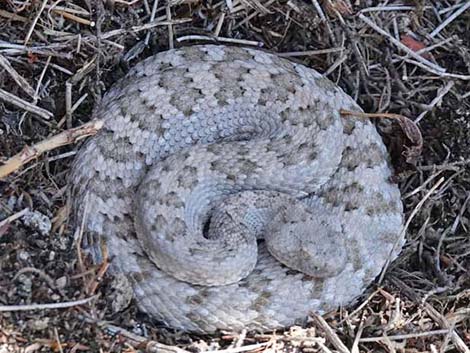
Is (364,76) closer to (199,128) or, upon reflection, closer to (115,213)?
(199,128)

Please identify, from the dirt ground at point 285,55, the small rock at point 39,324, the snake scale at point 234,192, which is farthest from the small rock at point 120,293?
the small rock at point 39,324

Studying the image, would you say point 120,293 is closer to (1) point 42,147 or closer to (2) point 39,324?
(2) point 39,324

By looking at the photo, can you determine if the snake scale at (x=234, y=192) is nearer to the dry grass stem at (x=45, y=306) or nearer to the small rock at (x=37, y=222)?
the small rock at (x=37, y=222)

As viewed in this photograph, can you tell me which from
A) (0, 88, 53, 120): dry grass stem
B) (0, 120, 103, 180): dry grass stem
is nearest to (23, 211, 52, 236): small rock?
(0, 120, 103, 180): dry grass stem

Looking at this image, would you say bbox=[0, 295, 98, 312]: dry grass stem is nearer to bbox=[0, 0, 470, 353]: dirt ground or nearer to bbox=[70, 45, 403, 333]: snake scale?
bbox=[0, 0, 470, 353]: dirt ground

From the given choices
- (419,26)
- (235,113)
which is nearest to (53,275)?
(235,113)
